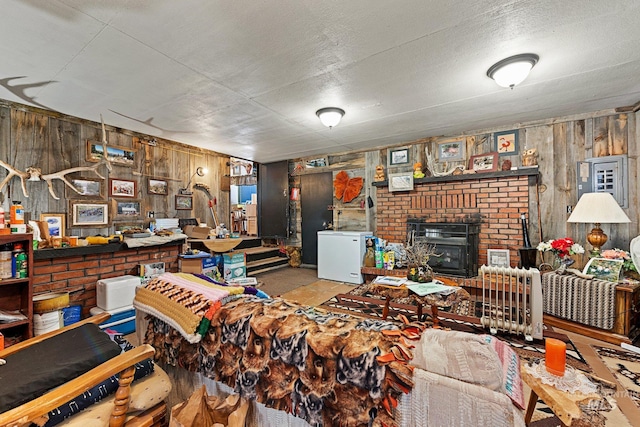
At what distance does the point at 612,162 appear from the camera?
3.44m

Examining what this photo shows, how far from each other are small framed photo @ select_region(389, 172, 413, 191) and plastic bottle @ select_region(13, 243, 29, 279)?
473 cm

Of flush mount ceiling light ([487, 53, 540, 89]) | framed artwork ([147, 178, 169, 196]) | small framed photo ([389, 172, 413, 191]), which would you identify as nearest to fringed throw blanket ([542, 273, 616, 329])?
flush mount ceiling light ([487, 53, 540, 89])

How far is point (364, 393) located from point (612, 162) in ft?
14.7

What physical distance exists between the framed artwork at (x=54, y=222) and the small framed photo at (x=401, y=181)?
4.88 metres

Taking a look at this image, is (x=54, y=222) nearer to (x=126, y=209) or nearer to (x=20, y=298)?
(x=126, y=209)

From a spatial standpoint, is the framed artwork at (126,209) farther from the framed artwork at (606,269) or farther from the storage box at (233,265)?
the framed artwork at (606,269)

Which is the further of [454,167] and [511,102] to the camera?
[454,167]

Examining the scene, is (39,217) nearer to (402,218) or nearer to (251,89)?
(251,89)

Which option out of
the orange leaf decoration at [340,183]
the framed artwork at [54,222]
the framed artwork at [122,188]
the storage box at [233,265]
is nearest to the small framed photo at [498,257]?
the orange leaf decoration at [340,183]

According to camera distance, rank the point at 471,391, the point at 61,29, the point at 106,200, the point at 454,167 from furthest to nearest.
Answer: the point at 454,167, the point at 106,200, the point at 61,29, the point at 471,391

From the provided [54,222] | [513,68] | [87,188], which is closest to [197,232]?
[87,188]

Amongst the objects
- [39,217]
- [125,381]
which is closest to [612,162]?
[125,381]

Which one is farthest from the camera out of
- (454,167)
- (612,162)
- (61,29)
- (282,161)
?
(282,161)

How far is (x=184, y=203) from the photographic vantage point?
495cm
